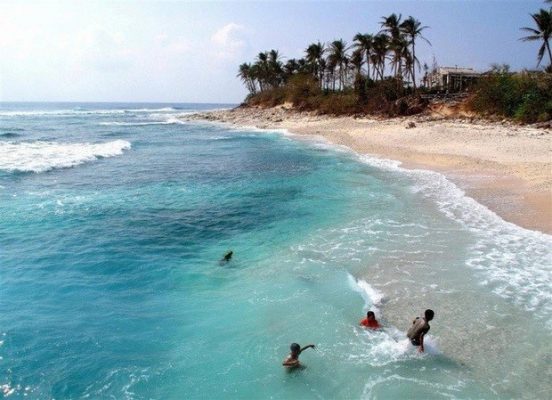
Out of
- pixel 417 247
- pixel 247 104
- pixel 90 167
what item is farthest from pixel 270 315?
pixel 247 104

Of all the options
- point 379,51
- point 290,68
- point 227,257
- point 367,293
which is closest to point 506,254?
point 367,293

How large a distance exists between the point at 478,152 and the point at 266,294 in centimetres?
2049

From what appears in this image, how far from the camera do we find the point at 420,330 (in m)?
7.66

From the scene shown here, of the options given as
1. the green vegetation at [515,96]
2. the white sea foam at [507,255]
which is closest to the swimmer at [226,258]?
the white sea foam at [507,255]

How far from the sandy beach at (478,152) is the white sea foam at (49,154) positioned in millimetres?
19450

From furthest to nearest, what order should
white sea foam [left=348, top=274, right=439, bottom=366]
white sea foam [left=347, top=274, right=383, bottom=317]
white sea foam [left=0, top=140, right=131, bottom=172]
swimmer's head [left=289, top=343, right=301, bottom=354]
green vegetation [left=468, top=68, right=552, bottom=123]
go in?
1. green vegetation [left=468, top=68, right=552, bottom=123]
2. white sea foam [left=0, top=140, right=131, bottom=172]
3. white sea foam [left=347, top=274, right=383, bottom=317]
4. white sea foam [left=348, top=274, right=439, bottom=366]
5. swimmer's head [left=289, top=343, right=301, bottom=354]

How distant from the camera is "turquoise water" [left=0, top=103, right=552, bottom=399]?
281 inches

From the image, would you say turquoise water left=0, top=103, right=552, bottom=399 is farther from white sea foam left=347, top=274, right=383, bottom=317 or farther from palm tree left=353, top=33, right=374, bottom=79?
palm tree left=353, top=33, right=374, bottom=79

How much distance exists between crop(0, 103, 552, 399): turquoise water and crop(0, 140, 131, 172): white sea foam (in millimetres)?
6816

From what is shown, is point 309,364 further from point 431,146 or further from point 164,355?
point 431,146

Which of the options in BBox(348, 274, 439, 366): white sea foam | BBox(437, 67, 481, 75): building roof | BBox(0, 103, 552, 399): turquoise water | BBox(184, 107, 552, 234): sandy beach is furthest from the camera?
BBox(437, 67, 481, 75): building roof

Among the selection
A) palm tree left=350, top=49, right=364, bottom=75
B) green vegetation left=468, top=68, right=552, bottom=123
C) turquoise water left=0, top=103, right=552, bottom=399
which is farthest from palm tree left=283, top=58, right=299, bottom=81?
turquoise water left=0, top=103, right=552, bottom=399

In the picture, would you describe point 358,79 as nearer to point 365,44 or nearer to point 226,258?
point 365,44

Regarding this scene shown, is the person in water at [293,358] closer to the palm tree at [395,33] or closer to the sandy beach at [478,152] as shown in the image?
the sandy beach at [478,152]
